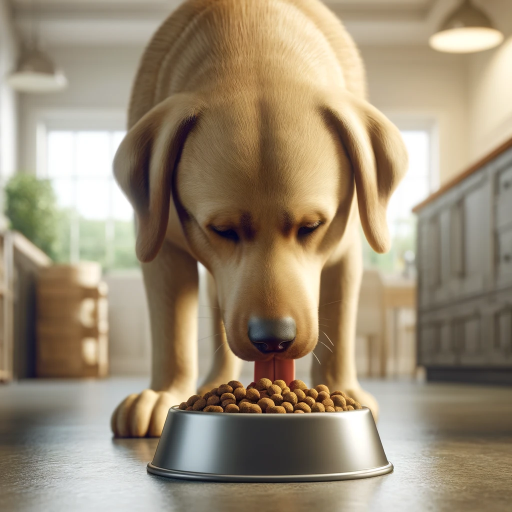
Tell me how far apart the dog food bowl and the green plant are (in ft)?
23.1

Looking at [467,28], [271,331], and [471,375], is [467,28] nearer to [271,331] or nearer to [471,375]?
[471,375]

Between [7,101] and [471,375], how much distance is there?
5.61 meters

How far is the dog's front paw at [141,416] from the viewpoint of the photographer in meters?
1.43

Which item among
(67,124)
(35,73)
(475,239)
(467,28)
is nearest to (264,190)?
(475,239)

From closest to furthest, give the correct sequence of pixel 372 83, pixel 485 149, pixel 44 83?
1. pixel 44 83
2. pixel 485 149
3. pixel 372 83

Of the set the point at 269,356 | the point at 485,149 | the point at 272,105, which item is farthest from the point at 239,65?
the point at 485,149

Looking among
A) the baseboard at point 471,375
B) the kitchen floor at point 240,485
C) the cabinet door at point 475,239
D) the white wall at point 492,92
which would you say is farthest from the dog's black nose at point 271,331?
the white wall at point 492,92

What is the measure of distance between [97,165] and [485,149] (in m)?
4.23

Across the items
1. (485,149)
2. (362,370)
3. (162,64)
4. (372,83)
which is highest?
(372,83)

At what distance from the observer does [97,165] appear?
9.26 m

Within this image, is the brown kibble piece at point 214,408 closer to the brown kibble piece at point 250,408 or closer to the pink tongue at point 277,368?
the brown kibble piece at point 250,408

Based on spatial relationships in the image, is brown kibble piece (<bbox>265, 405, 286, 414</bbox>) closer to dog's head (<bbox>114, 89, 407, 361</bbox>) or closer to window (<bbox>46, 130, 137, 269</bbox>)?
dog's head (<bbox>114, 89, 407, 361</bbox>)

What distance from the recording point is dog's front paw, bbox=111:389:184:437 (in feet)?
4.70

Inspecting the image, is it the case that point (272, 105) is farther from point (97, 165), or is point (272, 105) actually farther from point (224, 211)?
point (97, 165)
